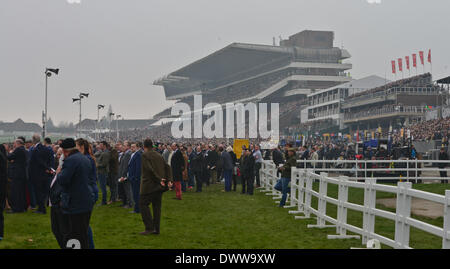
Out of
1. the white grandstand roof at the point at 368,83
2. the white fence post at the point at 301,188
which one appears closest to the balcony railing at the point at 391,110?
the white grandstand roof at the point at 368,83

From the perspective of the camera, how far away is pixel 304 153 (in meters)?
28.5

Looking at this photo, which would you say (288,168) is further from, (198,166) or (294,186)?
(198,166)

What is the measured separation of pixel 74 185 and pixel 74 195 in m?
0.12

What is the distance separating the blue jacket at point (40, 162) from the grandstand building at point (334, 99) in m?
67.2

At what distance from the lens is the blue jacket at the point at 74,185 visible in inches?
261

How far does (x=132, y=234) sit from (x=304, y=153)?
63.7 feet

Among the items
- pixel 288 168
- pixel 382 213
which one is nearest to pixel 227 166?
pixel 288 168

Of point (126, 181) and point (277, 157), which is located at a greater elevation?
point (277, 157)

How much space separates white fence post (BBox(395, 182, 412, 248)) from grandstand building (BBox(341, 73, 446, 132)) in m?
49.5

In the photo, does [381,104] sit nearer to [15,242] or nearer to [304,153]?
[304,153]

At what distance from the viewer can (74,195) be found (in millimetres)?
6723

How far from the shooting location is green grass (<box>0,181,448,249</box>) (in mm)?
8945
